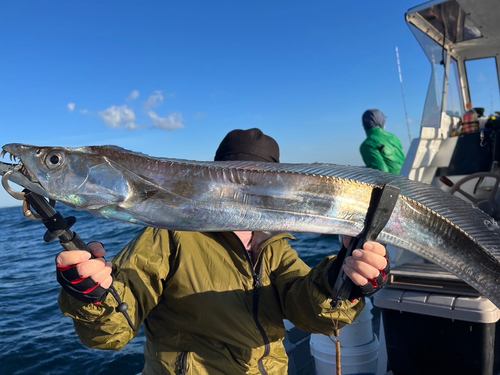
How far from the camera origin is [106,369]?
4859 millimetres

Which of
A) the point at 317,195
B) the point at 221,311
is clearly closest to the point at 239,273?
the point at 221,311

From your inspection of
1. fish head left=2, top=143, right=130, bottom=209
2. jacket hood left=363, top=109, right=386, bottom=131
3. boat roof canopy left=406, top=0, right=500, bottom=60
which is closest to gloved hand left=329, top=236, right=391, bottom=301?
fish head left=2, top=143, right=130, bottom=209

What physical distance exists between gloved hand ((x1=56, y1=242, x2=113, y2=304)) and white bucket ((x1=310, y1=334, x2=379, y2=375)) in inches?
106

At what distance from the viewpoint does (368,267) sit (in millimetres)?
1763

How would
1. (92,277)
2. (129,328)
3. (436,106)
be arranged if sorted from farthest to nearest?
(436,106), (129,328), (92,277)

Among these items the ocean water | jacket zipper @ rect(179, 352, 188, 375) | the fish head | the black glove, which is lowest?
the ocean water

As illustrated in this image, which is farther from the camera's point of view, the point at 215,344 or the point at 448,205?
the point at 215,344

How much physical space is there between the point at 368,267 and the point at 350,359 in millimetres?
2445

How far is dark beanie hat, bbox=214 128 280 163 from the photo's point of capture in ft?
8.38

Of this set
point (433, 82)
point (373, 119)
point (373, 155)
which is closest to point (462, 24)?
point (433, 82)

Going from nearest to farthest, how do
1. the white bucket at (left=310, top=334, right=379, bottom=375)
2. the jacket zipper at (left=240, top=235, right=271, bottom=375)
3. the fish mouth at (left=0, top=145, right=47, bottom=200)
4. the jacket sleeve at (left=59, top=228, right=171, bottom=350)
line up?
1. the fish mouth at (left=0, top=145, right=47, bottom=200)
2. the jacket sleeve at (left=59, top=228, right=171, bottom=350)
3. the jacket zipper at (left=240, top=235, right=271, bottom=375)
4. the white bucket at (left=310, top=334, right=379, bottom=375)

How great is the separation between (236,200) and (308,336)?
3760 mm

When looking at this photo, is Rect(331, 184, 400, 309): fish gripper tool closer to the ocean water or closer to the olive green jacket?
the olive green jacket

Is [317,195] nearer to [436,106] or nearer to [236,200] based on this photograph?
[236,200]
